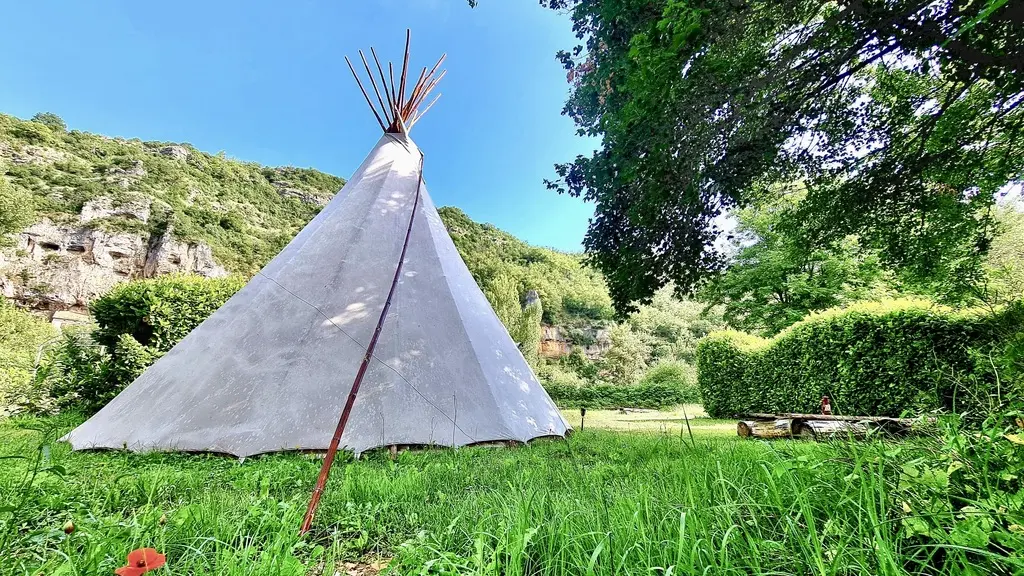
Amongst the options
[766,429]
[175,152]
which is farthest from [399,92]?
[175,152]

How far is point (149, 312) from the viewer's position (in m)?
5.81

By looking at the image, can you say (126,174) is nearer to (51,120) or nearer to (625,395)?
(51,120)

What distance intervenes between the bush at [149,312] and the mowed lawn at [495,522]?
15.4 feet

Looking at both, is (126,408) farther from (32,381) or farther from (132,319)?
(32,381)

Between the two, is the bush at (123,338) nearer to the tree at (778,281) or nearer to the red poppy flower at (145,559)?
the red poppy flower at (145,559)

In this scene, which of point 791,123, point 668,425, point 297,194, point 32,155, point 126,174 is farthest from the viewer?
point 297,194

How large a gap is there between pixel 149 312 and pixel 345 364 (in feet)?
15.0

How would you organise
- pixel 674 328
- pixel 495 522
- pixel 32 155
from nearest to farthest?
pixel 495 522
pixel 32 155
pixel 674 328

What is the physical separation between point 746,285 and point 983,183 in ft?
30.8

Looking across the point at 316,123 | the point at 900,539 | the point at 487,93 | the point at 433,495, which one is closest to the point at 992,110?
the point at 900,539

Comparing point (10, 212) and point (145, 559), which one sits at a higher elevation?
point (10, 212)

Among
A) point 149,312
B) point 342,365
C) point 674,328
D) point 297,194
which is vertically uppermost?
point 297,194

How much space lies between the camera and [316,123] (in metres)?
27.4

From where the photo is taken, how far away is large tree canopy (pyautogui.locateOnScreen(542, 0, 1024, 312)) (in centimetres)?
260
